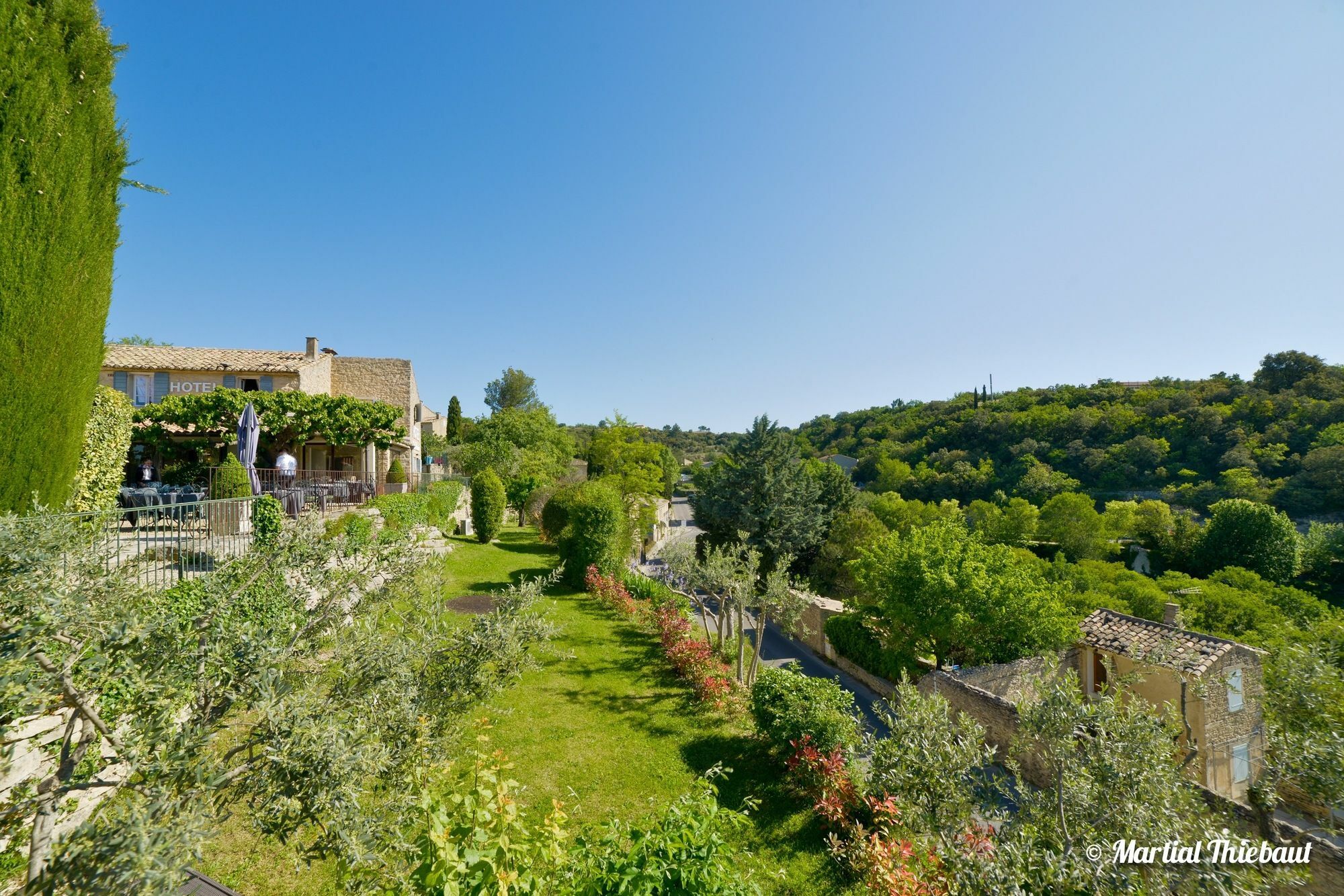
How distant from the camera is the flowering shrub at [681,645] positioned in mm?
10664

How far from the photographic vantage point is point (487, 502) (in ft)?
76.4

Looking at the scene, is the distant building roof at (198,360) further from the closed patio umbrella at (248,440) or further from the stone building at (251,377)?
the closed patio umbrella at (248,440)

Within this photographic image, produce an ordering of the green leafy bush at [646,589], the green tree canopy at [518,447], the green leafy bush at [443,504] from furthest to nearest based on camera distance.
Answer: the green tree canopy at [518,447]
the green leafy bush at [443,504]
the green leafy bush at [646,589]

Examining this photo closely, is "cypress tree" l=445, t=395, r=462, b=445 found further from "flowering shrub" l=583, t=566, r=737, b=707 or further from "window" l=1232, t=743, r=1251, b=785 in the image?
"window" l=1232, t=743, r=1251, b=785

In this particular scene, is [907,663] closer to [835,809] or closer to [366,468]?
[835,809]

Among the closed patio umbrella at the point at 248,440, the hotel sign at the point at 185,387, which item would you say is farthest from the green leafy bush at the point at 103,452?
the hotel sign at the point at 185,387

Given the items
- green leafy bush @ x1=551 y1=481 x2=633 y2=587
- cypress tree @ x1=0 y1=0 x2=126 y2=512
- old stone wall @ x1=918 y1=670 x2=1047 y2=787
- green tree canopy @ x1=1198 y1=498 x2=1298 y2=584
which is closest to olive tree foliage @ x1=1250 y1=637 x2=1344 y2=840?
old stone wall @ x1=918 y1=670 x2=1047 y2=787

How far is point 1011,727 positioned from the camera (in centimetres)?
1048

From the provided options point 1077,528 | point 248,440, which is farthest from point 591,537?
point 1077,528

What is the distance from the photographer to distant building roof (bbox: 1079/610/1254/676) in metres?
11.7

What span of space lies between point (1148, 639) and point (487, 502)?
23.3 meters

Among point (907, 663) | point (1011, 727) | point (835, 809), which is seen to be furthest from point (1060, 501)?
point (835, 809)

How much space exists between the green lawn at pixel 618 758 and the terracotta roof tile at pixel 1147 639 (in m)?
8.22

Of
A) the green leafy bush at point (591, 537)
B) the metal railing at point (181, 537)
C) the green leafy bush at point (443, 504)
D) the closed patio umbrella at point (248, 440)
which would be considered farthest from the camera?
the green leafy bush at point (443, 504)
